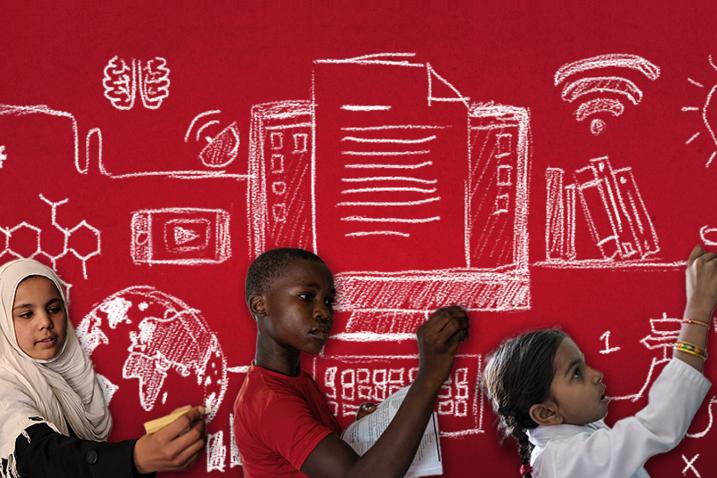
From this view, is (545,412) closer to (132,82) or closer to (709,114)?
(709,114)

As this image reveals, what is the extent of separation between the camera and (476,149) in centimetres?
232

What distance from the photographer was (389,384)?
7.65 ft

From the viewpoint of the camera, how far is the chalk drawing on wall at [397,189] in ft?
7.58

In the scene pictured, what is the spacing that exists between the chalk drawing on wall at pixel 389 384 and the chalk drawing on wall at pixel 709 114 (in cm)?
85

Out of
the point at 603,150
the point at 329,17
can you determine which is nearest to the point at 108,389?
the point at 329,17

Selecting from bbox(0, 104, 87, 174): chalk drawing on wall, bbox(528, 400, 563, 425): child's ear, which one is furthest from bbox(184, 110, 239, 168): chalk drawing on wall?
bbox(528, 400, 563, 425): child's ear

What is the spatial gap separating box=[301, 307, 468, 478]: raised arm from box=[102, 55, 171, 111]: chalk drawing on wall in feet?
3.79

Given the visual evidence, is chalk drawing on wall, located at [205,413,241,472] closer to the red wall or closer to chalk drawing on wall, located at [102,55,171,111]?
the red wall

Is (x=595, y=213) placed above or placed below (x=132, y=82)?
below

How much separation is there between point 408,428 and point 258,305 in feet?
1.60

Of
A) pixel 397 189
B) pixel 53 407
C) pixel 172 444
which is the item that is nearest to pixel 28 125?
pixel 53 407

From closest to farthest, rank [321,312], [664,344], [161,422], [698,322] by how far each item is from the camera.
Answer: [161,422], [321,312], [698,322], [664,344]

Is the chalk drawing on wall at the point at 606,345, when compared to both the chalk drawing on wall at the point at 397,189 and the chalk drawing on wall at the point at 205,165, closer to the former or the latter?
the chalk drawing on wall at the point at 397,189

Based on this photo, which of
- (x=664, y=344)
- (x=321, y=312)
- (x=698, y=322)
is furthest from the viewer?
(x=664, y=344)
